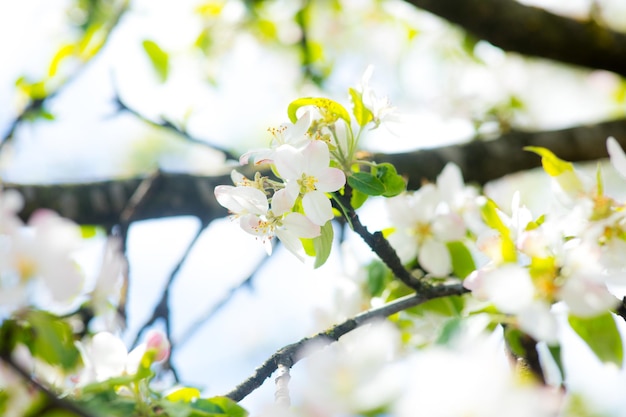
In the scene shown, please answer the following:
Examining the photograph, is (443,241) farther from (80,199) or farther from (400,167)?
(80,199)

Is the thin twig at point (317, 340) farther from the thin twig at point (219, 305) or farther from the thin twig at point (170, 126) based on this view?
the thin twig at point (170, 126)

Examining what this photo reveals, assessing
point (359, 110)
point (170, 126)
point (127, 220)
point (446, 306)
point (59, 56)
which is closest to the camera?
point (359, 110)

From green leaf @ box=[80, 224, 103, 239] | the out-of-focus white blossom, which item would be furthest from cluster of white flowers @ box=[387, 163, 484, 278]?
green leaf @ box=[80, 224, 103, 239]

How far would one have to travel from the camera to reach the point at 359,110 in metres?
0.69

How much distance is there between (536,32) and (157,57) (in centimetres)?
97

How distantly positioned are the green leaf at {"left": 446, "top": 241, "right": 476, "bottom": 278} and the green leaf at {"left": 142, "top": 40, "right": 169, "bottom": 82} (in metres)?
0.92

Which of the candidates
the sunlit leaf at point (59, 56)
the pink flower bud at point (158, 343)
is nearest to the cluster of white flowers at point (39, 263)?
the pink flower bud at point (158, 343)

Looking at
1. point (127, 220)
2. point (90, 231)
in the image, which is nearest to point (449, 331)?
point (127, 220)

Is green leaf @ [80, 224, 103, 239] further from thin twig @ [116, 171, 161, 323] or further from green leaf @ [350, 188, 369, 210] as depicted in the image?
green leaf @ [350, 188, 369, 210]

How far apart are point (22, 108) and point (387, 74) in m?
1.57

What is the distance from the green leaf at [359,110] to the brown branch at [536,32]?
0.95m

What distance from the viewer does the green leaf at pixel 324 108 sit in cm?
65

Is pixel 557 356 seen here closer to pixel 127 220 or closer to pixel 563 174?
pixel 563 174

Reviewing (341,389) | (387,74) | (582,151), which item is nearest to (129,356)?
(341,389)
